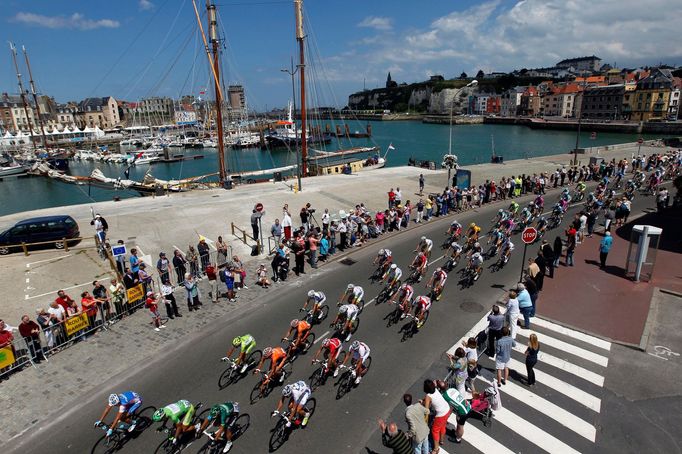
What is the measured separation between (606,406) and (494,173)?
115 feet

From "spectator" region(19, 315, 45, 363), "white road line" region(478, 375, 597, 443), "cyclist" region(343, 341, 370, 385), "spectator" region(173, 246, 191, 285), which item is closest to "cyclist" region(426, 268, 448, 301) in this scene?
"white road line" region(478, 375, 597, 443)

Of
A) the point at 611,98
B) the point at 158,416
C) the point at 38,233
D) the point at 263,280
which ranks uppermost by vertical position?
A: the point at 611,98

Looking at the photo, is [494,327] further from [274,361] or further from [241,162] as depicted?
[241,162]

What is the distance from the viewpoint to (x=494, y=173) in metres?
41.4

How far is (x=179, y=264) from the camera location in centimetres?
1648

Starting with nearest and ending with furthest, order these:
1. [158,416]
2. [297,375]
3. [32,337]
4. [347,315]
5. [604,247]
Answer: [158,416] < [297,375] < [32,337] < [347,315] < [604,247]

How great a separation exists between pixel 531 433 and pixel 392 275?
7.78 metres

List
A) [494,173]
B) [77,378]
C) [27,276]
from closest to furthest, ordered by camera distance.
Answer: [77,378], [27,276], [494,173]

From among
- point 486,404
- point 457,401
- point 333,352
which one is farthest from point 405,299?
point 457,401

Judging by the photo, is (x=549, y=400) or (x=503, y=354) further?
(x=503, y=354)

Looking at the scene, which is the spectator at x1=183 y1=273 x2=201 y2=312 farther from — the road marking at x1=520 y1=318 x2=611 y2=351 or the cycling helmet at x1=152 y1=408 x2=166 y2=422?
the road marking at x1=520 y1=318 x2=611 y2=351

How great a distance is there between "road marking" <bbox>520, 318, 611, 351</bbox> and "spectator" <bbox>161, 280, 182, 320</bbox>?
12676 mm

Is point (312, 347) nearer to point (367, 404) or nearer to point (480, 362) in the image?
point (367, 404)

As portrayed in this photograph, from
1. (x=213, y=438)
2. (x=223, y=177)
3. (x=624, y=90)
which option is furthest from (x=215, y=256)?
(x=624, y=90)
